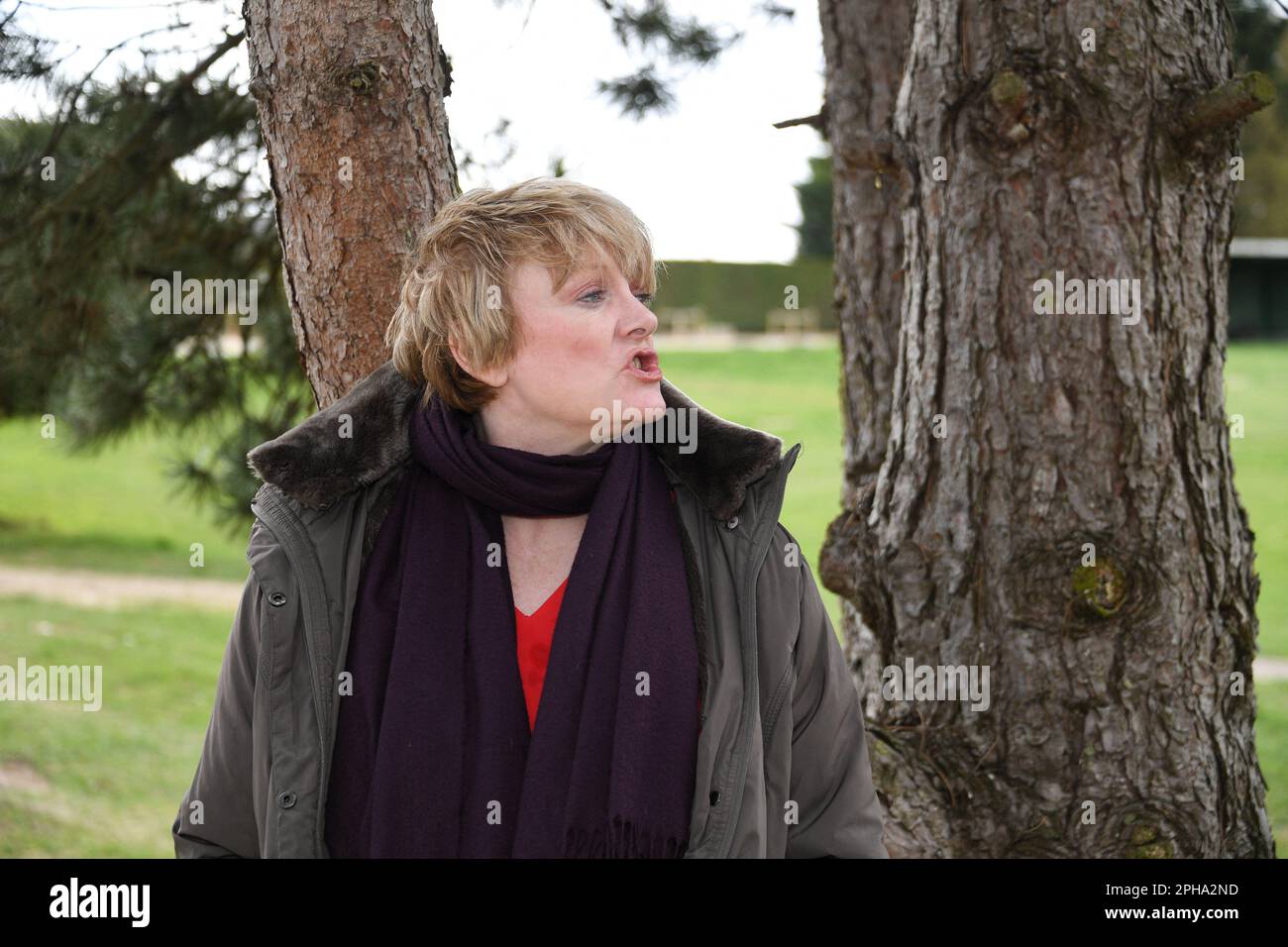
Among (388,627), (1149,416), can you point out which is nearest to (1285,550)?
(1149,416)

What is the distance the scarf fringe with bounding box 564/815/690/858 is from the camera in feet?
6.04

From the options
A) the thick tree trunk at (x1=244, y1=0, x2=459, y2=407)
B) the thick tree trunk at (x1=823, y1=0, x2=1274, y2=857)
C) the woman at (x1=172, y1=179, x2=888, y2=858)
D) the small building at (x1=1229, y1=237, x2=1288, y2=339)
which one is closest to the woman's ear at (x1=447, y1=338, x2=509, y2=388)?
the woman at (x1=172, y1=179, x2=888, y2=858)

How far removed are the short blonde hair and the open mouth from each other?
0.12 metres

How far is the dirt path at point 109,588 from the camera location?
34.6 feet

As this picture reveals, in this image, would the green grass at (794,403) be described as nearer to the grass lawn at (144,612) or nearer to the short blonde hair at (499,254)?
the grass lawn at (144,612)

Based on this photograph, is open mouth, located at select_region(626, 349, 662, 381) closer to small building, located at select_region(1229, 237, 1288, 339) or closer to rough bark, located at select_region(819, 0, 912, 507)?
rough bark, located at select_region(819, 0, 912, 507)

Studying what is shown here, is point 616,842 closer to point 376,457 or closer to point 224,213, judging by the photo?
point 376,457

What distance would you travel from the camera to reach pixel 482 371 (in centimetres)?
204

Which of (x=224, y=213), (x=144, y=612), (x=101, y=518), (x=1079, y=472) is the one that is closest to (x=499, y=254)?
(x=1079, y=472)

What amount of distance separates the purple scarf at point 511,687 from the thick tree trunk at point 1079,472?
3.46 feet

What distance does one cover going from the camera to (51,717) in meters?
8.04

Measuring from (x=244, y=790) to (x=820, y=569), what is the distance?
57.2 inches

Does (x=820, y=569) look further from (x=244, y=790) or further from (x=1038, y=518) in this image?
(x=244, y=790)

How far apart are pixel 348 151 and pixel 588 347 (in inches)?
30.6
